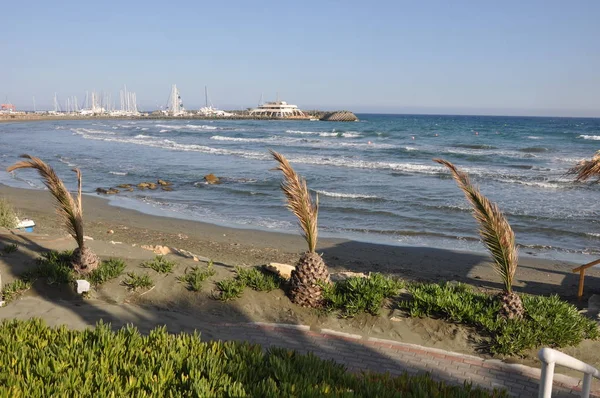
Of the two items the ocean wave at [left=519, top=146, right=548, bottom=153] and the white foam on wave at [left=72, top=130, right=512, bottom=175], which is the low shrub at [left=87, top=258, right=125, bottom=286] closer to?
the white foam on wave at [left=72, top=130, right=512, bottom=175]

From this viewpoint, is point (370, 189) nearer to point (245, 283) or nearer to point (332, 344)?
point (245, 283)

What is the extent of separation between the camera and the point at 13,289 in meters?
8.30

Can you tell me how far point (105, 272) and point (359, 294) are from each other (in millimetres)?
4194

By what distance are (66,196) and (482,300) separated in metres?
6.71

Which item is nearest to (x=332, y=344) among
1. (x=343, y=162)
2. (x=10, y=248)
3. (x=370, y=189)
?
(x=10, y=248)

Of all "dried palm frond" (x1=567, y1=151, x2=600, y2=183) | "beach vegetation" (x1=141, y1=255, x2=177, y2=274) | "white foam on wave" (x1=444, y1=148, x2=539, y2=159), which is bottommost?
"white foam on wave" (x1=444, y1=148, x2=539, y2=159)

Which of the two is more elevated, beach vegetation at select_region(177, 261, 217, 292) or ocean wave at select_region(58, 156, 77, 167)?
beach vegetation at select_region(177, 261, 217, 292)

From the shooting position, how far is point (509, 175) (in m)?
29.5

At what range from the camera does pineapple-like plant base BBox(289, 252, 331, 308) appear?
27.0 feet

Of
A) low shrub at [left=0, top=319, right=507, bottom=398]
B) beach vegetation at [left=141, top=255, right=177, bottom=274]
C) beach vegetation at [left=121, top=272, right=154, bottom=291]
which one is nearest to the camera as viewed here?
low shrub at [left=0, top=319, right=507, bottom=398]

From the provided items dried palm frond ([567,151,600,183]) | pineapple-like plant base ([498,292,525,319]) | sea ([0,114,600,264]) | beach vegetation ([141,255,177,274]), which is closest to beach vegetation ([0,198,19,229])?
beach vegetation ([141,255,177,274])

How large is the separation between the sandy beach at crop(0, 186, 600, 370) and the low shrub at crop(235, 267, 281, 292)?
0.13m

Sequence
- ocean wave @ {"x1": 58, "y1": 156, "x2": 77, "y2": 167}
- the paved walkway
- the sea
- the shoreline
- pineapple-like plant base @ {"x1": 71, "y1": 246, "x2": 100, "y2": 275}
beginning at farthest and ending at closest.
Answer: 1. ocean wave @ {"x1": 58, "y1": 156, "x2": 77, "y2": 167}
2. the sea
3. the shoreline
4. pineapple-like plant base @ {"x1": 71, "y1": 246, "x2": 100, "y2": 275}
5. the paved walkway

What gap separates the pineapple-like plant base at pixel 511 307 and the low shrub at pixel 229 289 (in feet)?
12.9
